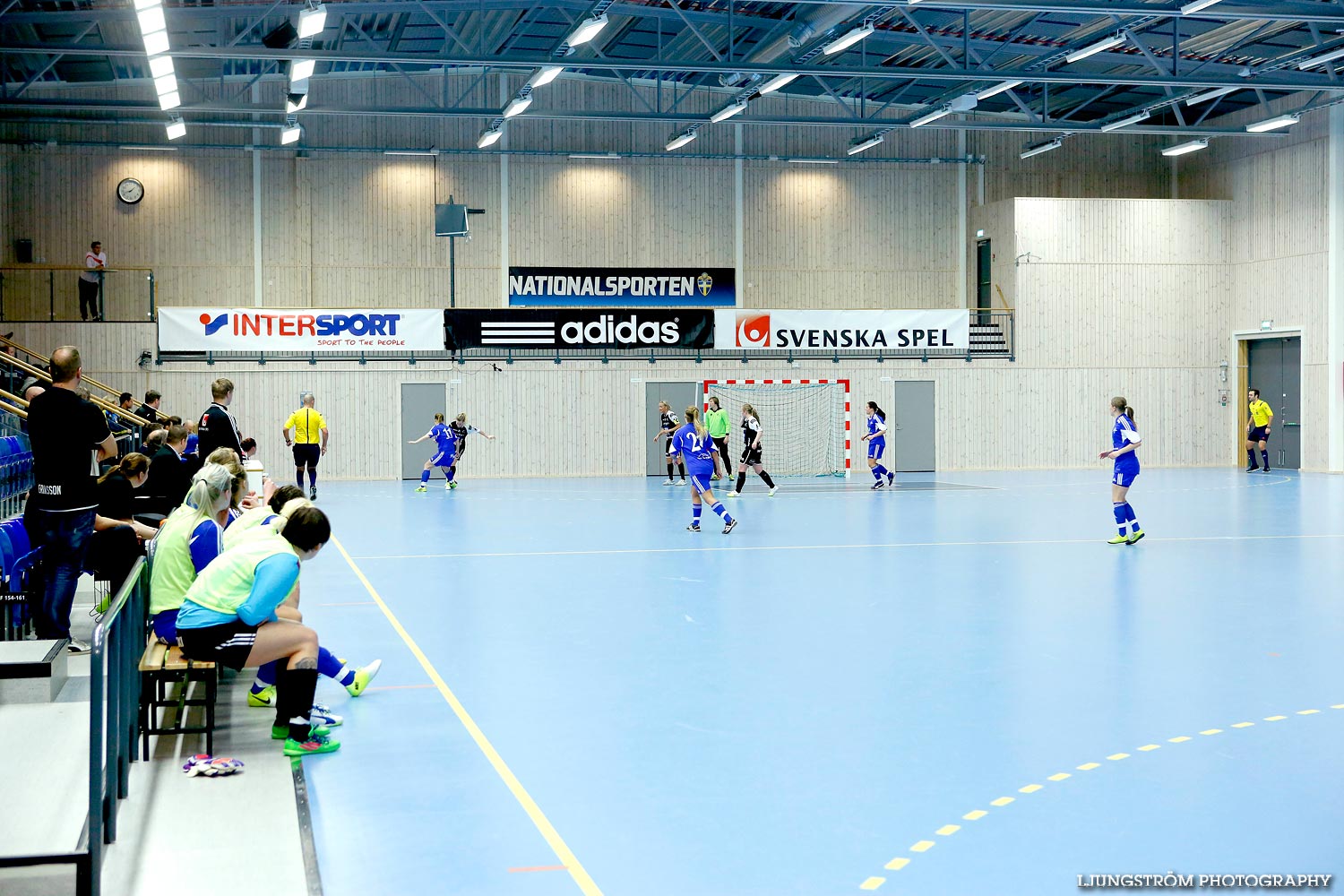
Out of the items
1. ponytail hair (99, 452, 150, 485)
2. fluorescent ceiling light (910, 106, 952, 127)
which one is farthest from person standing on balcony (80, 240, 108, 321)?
ponytail hair (99, 452, 150, 485)

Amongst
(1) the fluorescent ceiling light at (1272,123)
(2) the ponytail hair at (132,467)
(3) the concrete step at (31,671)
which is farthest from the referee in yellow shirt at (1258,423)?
(3) the concrete step at (31,671)

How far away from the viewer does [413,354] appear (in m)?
29.4

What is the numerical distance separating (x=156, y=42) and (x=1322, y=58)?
20710mm

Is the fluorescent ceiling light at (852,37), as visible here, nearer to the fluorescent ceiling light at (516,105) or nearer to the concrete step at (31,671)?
the fluorescent ceiling light at (516,105)

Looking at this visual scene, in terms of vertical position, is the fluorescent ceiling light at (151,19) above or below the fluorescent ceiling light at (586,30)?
below

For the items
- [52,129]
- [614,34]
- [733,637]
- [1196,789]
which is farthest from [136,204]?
[1196,789]

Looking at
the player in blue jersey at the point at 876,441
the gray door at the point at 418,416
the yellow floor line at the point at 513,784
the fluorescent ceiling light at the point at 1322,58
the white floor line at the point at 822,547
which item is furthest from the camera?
the gray door at the point at 418,416

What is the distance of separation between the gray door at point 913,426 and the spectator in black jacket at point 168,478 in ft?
77.2

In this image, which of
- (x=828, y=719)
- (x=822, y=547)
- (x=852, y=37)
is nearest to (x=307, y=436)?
(x=822, y=547)

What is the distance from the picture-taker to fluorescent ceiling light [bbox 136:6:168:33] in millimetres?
16719

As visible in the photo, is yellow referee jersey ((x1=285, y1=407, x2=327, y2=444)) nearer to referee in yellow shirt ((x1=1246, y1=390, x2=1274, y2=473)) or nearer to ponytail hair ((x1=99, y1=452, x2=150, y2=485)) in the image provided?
ponytail hair ((x1=99, y1=452, x2=150, y2=485))

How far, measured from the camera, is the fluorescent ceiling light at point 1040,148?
31448 mm

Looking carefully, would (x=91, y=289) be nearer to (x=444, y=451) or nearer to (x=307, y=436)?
(x=444, y=451)

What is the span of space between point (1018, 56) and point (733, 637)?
2261 centimetres
